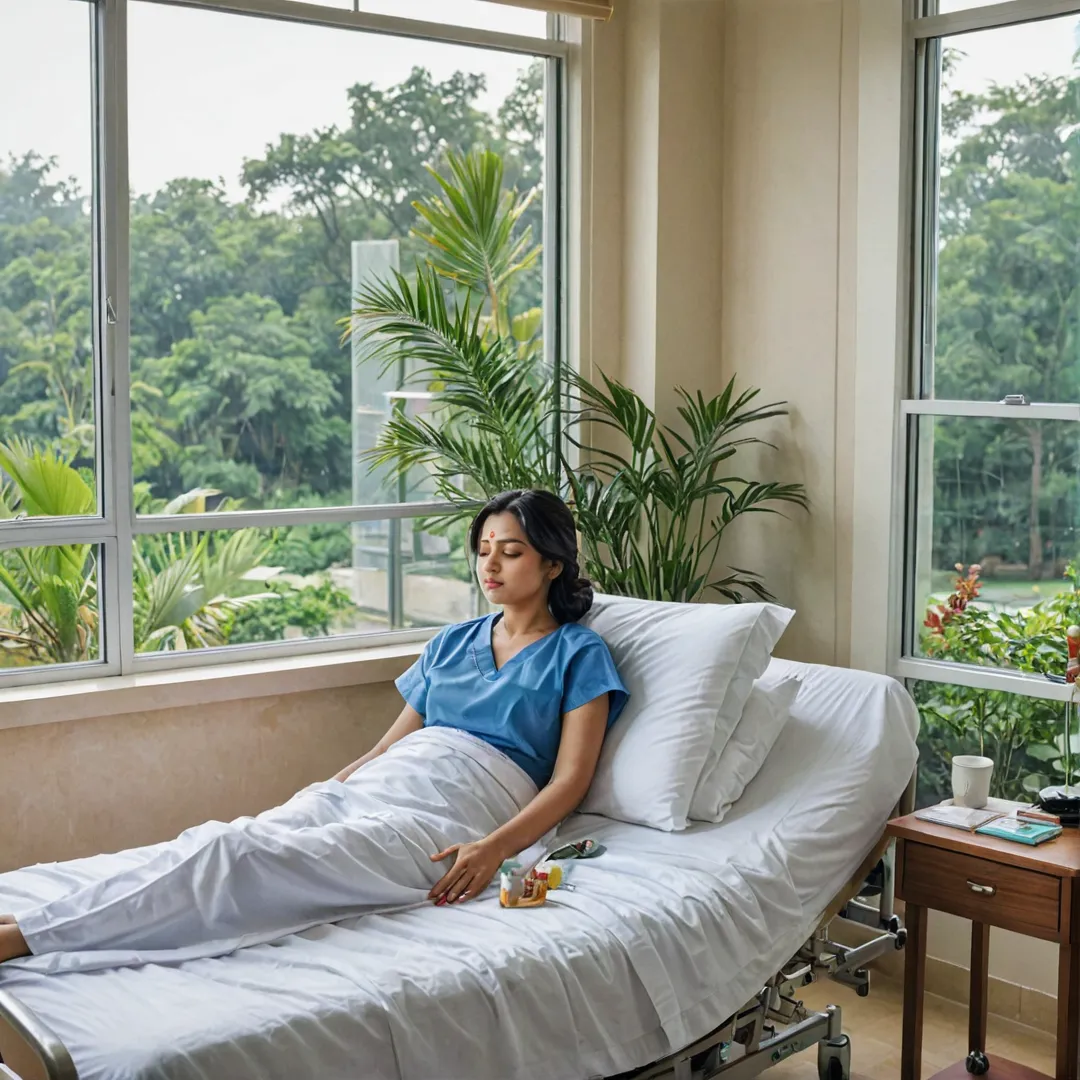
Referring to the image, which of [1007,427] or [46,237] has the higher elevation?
[46,237]

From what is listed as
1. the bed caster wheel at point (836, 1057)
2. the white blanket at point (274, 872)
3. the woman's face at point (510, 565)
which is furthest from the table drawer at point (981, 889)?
the woman's face at point (510, 565)

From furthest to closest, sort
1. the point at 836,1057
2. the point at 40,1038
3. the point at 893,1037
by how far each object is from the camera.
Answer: the point at 893,1037 < the point at 836,1057 < the point at 40,1038

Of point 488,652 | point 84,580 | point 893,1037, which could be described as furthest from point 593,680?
point 84,580

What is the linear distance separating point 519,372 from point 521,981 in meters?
1.87

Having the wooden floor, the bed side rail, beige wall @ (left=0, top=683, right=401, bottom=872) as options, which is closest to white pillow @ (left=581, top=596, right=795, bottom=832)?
the wooden floor

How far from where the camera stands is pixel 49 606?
3053 millimetres

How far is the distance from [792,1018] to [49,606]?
1.88 metres

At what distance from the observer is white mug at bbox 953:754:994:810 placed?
2.70 meters

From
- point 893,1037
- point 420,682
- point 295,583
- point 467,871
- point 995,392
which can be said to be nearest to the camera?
point 467,871

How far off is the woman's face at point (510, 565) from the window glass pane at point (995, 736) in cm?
116

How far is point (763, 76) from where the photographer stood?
3564 millimetres

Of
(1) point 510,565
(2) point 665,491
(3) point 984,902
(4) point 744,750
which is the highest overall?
(2) point 665,491

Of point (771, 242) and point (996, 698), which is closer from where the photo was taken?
point (996, 698)

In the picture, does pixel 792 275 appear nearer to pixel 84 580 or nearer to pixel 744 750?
pixel 744 750
